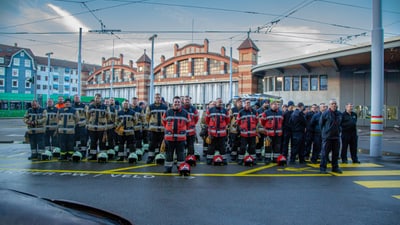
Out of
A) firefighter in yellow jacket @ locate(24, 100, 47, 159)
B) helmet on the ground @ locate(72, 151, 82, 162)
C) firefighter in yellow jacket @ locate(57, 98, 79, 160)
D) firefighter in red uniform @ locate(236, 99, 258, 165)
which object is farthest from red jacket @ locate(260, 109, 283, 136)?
firefighter in yellow jacket @ locate(24, 100, 47, 159)

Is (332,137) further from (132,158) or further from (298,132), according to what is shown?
(132,158)

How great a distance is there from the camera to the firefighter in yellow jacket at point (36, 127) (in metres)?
10.5

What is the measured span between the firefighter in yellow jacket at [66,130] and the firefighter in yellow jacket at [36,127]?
686 mm

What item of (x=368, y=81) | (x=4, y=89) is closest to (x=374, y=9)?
(x=368, y=81)

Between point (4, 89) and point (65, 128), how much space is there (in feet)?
229

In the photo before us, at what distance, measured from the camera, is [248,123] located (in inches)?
376

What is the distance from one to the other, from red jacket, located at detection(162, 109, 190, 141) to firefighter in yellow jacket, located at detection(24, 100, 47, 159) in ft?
16.8

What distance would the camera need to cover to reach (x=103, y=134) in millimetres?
10188

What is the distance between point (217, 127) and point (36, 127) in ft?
21.0

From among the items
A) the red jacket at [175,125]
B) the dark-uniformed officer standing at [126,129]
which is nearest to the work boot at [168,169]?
the red jacket at [175,125]

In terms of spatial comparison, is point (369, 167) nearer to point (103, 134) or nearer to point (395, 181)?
point (395, 181)

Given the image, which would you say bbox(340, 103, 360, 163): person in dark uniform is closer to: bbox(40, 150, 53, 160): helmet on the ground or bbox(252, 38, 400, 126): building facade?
bbox(40, 150, 53, 160): helmet on the ground

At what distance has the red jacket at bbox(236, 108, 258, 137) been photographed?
31.2ft

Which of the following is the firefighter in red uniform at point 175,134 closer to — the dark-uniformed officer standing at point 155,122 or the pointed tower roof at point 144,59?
the dark-uniformed officer standing at point 155,122
